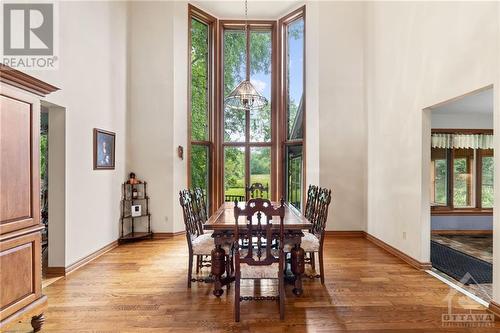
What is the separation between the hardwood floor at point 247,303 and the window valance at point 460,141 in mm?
3173

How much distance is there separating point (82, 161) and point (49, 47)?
4.92ft

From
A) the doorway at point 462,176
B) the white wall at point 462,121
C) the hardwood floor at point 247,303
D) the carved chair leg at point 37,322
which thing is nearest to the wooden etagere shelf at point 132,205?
the hardwood floor at point 247,303

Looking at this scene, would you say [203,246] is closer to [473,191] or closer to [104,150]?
[104,150]

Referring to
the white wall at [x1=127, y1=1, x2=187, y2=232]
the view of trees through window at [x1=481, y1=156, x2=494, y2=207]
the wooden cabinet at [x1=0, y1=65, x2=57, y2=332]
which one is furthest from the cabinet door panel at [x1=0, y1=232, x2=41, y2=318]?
the view of trees through window at [x1=481, y1=156, x2=494, y2=207]

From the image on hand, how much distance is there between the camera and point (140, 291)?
323 cm

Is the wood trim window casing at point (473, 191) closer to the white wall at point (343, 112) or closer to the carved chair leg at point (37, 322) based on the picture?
the white wall at point (343, 112)

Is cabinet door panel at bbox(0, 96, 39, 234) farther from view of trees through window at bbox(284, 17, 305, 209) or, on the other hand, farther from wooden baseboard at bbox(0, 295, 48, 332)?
view of trees through window at bbox(284, 17, 305, 209)

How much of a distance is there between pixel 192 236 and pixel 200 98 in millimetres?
3732

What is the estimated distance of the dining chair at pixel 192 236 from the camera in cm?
332

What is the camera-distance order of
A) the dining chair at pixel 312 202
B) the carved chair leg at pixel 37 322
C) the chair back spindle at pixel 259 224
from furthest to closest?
the dining chair at pixel 312 202, the chair back spindle at pixel 259 224, the carved chair leg at pixel 37 322

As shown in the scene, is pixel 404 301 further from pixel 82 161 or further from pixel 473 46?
pixel 82 161

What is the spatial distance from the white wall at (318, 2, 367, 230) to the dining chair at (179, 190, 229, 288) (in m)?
3.00

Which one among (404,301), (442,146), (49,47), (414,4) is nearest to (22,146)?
(49,47)

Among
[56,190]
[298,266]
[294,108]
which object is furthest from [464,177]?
[56,190]
